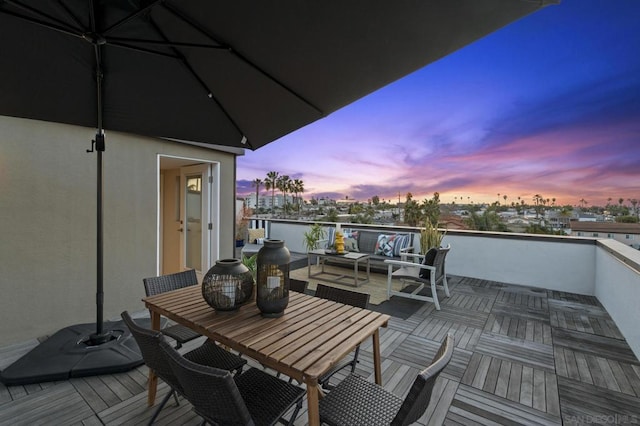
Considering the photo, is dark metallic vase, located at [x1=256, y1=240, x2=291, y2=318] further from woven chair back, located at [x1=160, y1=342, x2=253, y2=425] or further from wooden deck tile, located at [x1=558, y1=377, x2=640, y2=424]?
wooden deck tile, located at [x1=558, y1=377, x2=640, y2=424]

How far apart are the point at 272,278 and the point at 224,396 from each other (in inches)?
23.8

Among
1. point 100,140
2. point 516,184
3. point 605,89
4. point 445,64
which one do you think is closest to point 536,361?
point 100,140

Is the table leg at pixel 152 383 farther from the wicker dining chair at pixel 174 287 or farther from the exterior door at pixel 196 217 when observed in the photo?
the exterior door at pixel 196 217

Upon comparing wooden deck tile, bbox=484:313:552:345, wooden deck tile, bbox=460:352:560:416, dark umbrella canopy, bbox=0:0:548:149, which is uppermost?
dark umbrella canopy, bbox=0:0:548:149

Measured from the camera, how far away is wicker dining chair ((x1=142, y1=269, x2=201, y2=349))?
2.03 metres

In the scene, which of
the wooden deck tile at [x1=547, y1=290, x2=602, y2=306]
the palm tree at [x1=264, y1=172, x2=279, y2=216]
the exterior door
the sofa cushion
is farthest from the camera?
the palm tree at [x1=264, y1=172, x2=279, y2=216]

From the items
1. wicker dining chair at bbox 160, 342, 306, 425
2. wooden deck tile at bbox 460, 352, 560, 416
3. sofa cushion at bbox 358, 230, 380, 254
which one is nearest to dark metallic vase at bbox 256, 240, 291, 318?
wicker dining chair at bbox 160, 342, 306, 425

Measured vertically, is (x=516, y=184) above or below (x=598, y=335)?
above

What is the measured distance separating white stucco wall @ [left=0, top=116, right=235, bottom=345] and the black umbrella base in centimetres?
40

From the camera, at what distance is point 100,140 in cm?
225

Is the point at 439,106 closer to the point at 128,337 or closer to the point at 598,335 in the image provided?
the point at 598,335

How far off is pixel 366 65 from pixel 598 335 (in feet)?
12.9

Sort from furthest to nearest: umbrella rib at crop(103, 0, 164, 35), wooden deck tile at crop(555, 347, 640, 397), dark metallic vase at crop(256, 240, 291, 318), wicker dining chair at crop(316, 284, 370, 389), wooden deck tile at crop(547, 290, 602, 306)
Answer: wooden deck tile at crop(547, 290, 602, 306), wooden deck tile at crop(555, 347, 640, 397), wicker dining chair at crop(316, 284, 370, 389), dark metallic vase at crop(256, 240, 291, 318), umbrella rib at crop(103, 0, 164, 35)

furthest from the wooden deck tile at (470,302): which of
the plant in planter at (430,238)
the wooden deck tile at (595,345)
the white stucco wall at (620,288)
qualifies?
the white stucco wall at (620,288)
